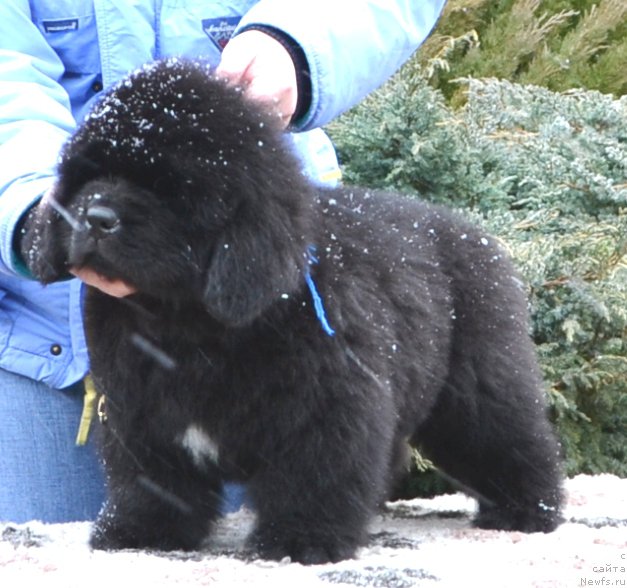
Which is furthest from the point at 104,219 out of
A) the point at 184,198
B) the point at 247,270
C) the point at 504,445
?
the point at 504,445

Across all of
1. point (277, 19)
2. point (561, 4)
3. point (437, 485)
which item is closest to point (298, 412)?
point (277, 19)

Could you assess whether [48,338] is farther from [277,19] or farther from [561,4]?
[561,4]

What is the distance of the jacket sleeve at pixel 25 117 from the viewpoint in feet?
8.43

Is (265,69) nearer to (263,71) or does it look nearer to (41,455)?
(263,71)

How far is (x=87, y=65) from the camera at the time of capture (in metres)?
3.12

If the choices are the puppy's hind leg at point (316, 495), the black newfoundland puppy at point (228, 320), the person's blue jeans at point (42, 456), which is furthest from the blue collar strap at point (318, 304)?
the person's blue jeans at point (42, 456)

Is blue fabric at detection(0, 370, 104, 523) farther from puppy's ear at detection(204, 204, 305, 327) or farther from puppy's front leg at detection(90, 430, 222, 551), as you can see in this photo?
puppy's ear at detection(204, 204, 305, 327)

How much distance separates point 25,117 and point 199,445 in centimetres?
88

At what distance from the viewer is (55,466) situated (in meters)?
3.30

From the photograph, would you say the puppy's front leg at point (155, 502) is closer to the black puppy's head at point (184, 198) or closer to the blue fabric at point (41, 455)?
the black puppy's head at point (184, 198)

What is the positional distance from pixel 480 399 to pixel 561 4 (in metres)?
5.21

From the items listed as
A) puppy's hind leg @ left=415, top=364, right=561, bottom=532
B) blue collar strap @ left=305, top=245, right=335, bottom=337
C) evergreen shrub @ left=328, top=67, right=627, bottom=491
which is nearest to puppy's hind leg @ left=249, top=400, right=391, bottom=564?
blue collar strap @ left=305, top=245, right=335, bottom=337

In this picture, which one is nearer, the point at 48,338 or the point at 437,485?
the point at 48,338

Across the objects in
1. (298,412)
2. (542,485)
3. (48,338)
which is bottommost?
(48,338)
